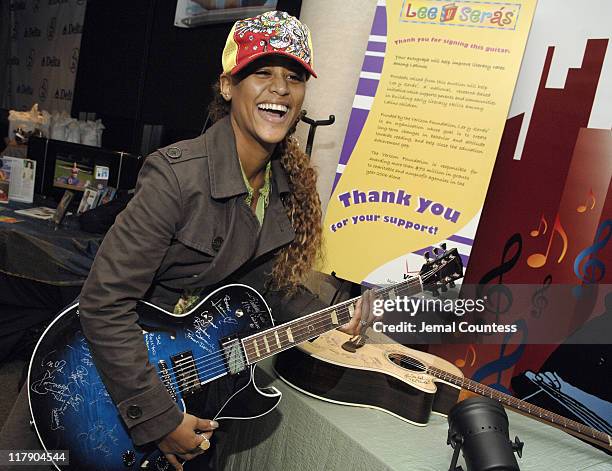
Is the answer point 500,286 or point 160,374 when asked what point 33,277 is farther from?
point 500,286

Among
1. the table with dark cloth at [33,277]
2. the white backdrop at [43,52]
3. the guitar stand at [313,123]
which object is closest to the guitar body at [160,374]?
the guitar stand at [313,123]

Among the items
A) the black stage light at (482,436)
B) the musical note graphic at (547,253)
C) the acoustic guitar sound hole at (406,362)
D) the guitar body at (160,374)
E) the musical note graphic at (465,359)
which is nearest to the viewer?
the black stage light at (482,436)

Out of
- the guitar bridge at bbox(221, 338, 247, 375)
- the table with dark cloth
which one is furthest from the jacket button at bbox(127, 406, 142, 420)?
the table with dark cloth

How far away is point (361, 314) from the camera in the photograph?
5.82 ft

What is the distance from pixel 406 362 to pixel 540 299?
77 cm

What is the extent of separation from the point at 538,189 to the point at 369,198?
741 millimetres

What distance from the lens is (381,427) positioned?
5.82 feet

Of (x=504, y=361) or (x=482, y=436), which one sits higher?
(x=482, y=436)

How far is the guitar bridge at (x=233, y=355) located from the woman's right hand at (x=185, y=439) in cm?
16

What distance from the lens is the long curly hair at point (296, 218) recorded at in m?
1.79

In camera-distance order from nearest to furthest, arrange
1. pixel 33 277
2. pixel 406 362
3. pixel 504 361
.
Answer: pixel 406 362, pixel 504 361, pixel 33 277

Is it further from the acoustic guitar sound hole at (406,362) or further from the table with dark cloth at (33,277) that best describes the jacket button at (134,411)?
the table with dark cloth at (33,277)

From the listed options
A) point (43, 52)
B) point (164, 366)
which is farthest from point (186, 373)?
point (43, 52)

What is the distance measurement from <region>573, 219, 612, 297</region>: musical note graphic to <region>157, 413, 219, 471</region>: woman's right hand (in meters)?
1.61
